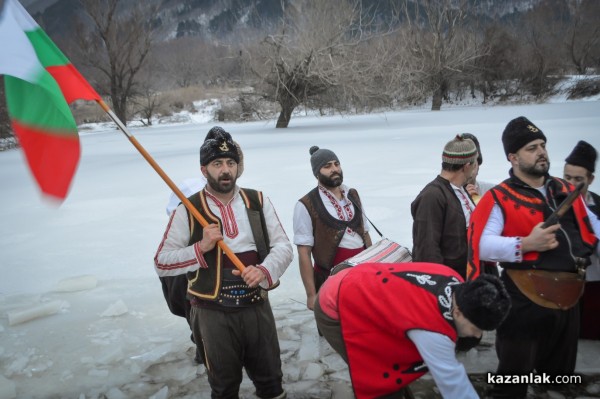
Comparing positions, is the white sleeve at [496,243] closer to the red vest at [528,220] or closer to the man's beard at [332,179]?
the red vest at [528,220]

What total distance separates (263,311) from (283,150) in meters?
9.82

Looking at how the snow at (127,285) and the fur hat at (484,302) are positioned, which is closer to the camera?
the fur hat at (484,302)

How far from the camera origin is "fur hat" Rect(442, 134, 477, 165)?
8.96 ft

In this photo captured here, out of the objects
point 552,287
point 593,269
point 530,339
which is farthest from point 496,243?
point 593,269

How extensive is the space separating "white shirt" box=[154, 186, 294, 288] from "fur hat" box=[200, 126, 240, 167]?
0.19 meters

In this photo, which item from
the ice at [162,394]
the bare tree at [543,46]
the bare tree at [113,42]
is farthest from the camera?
the bare tree at [543,46]

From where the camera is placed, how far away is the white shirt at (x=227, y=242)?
2.22 meters

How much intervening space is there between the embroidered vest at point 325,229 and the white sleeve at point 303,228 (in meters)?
0.02

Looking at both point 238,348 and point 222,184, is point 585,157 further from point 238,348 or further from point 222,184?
point 238,348

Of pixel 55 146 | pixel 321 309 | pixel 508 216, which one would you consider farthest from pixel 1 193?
pixel 508 216

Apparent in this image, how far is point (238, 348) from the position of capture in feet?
7.75

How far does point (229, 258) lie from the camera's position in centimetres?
228

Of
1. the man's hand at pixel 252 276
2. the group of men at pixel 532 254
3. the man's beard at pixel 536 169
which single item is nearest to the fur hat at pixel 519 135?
the group of men at pixel 532 254

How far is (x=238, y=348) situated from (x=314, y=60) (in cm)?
1658
